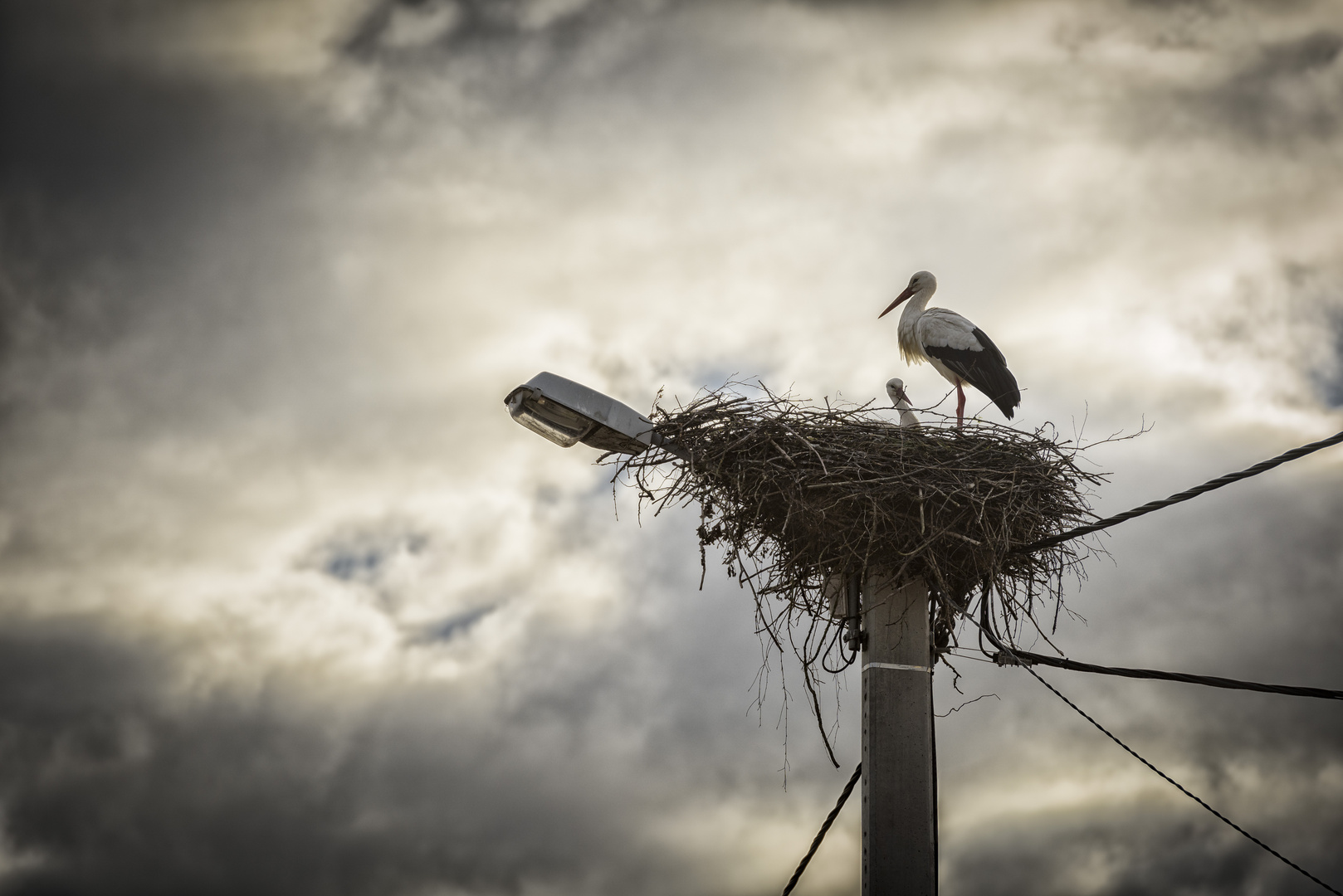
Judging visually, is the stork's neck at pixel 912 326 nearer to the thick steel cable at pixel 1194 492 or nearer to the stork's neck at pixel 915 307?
the stork's neck at pixel 915 307

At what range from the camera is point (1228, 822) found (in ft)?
17.0

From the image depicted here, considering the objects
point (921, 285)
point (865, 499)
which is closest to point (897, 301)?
point (921, 285)

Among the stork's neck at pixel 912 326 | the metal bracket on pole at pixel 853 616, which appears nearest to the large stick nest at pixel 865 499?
the metal bracket on pole at pixel 853 616

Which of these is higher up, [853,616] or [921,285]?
[921,285]

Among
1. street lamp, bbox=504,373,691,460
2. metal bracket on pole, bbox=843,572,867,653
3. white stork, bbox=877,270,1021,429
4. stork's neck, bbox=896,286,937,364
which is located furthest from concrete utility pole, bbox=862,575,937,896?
stork's neck, bbox=896,286,937,364

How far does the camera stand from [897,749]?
4.89 meters

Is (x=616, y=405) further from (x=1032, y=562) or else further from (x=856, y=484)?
(x=1032, y=562)

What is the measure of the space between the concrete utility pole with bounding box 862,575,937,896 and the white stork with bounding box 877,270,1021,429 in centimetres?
346

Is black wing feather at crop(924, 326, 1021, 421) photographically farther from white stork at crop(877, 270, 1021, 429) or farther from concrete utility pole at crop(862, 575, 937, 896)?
concrete utility pole at crop(862, 575, 937, 896)

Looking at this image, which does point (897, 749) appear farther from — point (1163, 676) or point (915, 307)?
point (915, 307)

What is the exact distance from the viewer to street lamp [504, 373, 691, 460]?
5.55m

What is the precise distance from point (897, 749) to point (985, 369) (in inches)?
180

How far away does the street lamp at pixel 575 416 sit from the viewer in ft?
18.2

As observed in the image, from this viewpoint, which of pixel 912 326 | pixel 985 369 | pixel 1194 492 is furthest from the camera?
pixel 912 326
